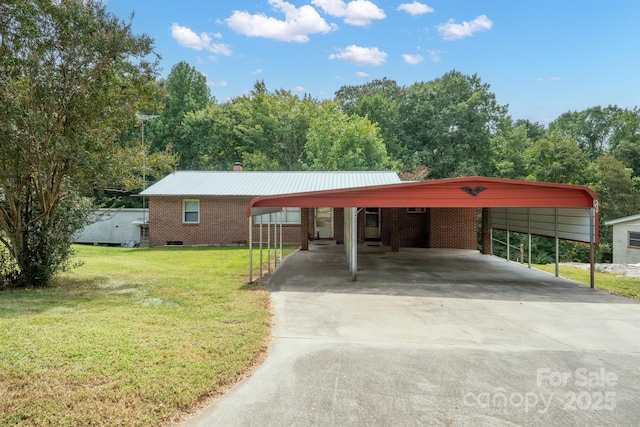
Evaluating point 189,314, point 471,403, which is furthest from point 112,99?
point 471,403

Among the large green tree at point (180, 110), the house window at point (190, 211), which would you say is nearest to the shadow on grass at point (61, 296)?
the house window at point (190, 211)

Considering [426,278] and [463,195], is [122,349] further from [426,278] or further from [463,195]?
[426,278]

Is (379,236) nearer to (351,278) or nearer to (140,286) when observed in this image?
(351,278)

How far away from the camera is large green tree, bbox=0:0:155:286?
707 cm

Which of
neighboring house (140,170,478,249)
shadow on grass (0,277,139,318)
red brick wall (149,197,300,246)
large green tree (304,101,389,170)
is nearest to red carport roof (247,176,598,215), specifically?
shadow on grass (0,277,139,318)

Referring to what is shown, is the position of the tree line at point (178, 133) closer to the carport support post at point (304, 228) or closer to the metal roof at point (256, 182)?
the metal roof at point (256, 182)

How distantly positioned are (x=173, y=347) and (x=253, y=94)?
33234 mm

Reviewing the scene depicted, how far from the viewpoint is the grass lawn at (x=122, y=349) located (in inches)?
126

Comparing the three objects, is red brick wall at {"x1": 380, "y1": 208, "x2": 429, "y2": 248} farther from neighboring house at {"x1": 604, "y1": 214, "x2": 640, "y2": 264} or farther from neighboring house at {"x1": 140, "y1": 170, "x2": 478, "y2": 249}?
neighboring house at {"x1": 604, "y1": 214, "x2": 640, "y2": 264}

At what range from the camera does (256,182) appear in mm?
19766

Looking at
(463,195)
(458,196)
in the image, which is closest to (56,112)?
(458,196)

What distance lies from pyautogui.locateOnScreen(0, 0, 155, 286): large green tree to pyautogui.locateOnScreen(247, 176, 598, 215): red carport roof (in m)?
3.61

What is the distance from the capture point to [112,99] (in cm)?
810

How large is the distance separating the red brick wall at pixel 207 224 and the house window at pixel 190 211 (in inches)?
7.5
